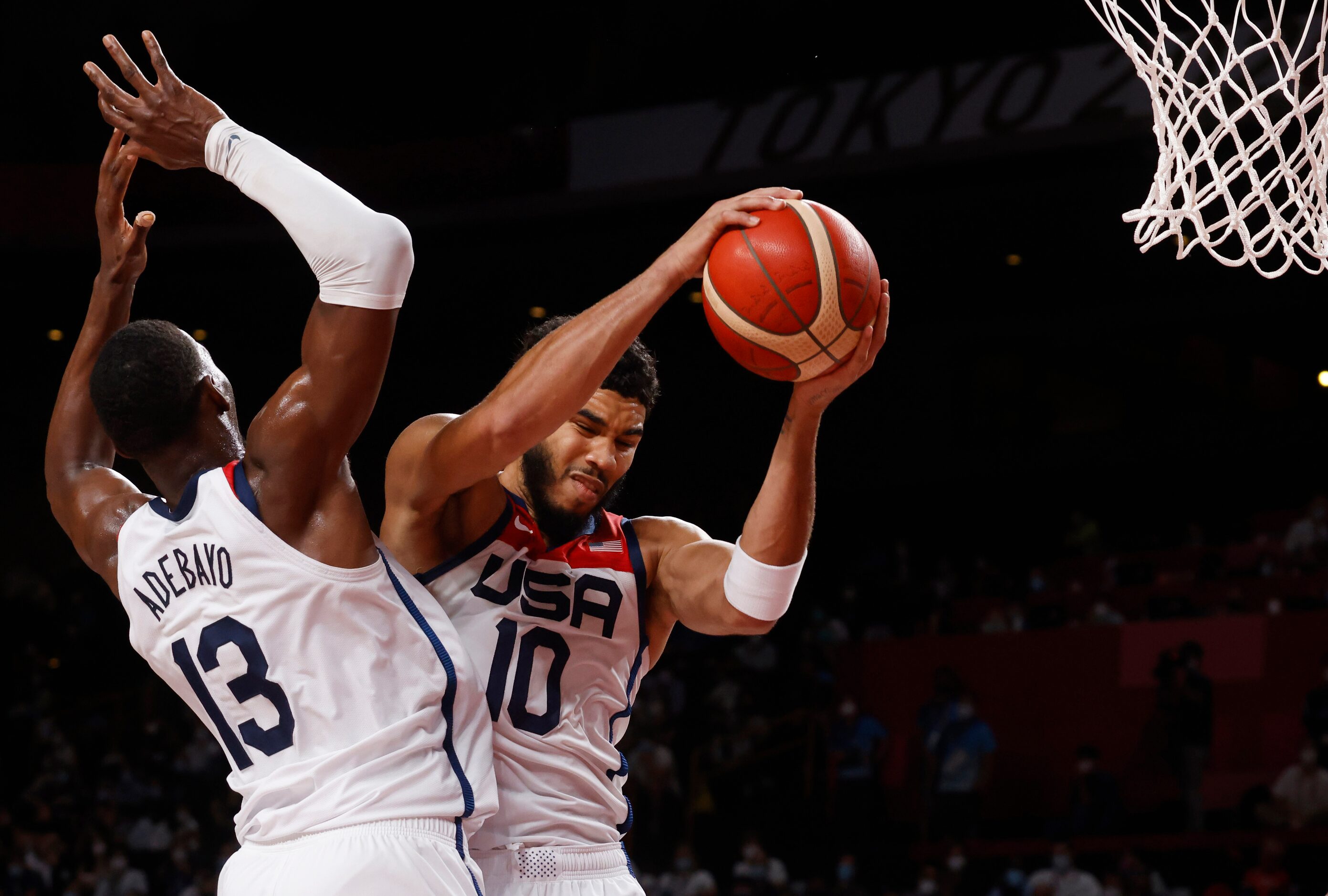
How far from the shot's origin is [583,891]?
2783mm

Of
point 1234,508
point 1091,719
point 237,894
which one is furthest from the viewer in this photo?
point 1234,508

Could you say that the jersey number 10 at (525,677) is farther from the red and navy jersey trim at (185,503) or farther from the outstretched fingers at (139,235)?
the outstretched fingers at (139,235)

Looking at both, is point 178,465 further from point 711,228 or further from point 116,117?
point 711,228

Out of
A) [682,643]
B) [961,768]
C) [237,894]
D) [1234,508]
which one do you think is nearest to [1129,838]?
[961,768]

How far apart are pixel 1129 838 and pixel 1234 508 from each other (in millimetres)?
7139

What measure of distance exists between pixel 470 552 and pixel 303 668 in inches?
19.4

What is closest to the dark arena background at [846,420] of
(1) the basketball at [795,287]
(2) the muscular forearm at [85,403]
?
(1) the basketball at [795,287]

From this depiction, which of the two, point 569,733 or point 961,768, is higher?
point 569,733

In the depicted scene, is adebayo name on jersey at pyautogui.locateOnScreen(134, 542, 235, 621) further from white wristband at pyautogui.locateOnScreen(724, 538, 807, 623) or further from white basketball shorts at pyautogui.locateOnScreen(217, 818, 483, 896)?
white wristband at pyautogui.locateOnScreen(724, 538, 807, 623)

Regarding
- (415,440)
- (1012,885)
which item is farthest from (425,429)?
(1012,885)

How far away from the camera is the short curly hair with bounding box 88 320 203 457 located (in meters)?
2.48

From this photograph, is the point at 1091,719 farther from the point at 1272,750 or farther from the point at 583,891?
the point at 583,891

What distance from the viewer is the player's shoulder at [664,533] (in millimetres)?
3107

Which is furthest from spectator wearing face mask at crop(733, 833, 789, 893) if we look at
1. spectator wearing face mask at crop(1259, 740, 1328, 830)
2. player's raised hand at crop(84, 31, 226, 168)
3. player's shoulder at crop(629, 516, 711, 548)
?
player's raised hand at crop(84, 31, 226, 168)
